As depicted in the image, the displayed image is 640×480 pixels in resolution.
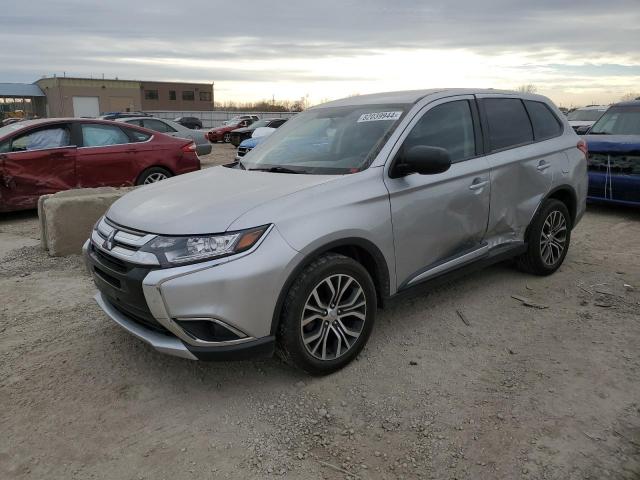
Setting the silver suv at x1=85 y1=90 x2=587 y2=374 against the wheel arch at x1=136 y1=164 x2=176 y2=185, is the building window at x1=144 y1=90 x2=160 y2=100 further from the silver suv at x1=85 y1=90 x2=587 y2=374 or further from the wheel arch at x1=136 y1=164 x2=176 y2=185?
the silver suv at x1=85 y1=90 x2=587 y2=374

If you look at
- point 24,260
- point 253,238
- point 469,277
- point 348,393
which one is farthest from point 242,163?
point 24,260

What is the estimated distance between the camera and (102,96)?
218ft

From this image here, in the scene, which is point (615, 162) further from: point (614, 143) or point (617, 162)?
point (614, 143)

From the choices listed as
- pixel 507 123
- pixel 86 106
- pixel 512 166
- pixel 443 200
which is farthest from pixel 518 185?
pixel 86 106

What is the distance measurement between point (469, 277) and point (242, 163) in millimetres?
2445

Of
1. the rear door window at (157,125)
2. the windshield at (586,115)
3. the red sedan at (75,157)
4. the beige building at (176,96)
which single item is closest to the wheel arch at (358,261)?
the red sedan at (75,157)

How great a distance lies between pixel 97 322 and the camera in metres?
4.14

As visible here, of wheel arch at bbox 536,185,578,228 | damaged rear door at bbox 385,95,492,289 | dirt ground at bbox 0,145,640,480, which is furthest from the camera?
wheel arch at bbox 536,185,578,228

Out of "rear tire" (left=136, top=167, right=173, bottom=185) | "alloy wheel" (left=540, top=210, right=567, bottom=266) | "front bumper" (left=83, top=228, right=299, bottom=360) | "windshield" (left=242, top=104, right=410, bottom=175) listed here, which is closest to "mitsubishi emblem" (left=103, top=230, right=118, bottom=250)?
"front bumper" (left=83, top=228, right=299, bottom=360)

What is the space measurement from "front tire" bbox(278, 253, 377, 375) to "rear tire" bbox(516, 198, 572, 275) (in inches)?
84.4

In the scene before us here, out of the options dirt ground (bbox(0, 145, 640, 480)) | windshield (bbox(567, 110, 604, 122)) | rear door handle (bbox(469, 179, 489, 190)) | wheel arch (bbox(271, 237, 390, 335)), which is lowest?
dirt ground (bbox(0, 145, 640, 480))

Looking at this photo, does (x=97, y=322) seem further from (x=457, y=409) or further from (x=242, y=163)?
(x=457, y=409)

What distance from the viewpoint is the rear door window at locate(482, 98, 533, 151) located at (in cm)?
443

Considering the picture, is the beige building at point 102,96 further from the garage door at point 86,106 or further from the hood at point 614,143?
the hood at point 614,143
